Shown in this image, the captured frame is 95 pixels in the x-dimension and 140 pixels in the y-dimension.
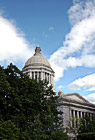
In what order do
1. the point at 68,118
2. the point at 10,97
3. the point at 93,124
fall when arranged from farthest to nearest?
the point at 68,118, the point at 93,124, the point at 10,97

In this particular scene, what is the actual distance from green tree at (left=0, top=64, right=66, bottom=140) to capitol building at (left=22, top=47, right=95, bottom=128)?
20214mm

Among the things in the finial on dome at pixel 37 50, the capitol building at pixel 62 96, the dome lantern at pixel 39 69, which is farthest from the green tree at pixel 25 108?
the finial on dome at pixel 37 50

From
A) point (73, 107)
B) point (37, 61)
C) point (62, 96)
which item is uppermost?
point (37, 61)

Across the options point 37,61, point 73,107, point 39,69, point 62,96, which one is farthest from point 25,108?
point 37,61

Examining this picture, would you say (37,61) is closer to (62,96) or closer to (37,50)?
(37,50)

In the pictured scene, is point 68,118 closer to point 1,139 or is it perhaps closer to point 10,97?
point 10,97

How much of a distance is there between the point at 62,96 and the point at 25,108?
23764 mm

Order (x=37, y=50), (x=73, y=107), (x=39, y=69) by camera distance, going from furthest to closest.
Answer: (x=37, y=50) < (x=39, y=69) < (x=73, y=107)

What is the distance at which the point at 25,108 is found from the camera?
2498 centimetres

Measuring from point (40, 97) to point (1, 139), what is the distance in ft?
25.4

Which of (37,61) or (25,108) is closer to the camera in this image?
(25,108)

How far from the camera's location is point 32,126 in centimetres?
2248

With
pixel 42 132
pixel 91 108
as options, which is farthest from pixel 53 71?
pixel 42 132

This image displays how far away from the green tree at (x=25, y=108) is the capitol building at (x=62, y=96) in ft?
66.3
